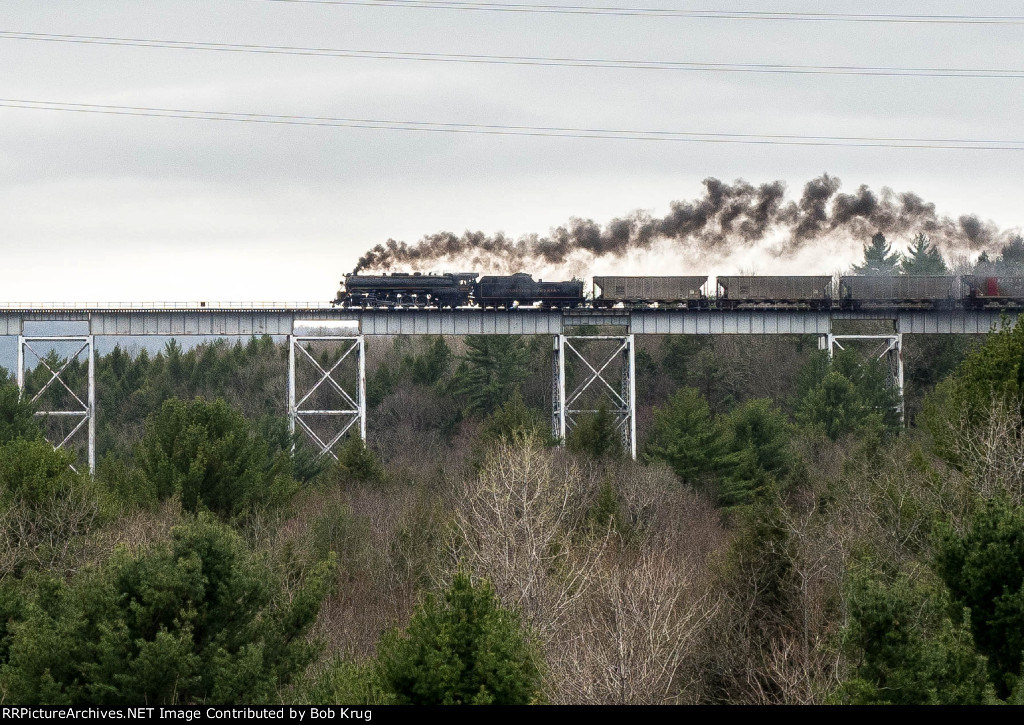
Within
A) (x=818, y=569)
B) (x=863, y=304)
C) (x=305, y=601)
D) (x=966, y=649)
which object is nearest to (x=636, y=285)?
(x=863, y=304)

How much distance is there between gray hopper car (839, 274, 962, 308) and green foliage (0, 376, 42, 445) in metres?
31.0

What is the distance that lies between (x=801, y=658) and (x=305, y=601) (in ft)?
29.3

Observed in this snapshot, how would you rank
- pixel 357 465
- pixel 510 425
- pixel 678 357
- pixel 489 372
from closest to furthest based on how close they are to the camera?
pixel 357 465 < pixel 510 425 < pixel 489 372 < pixel 678 357

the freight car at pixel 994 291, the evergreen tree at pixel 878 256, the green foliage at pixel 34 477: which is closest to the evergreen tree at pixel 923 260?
the evergreen tree at pixel 878 256

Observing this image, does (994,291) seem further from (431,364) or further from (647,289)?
(431,364)

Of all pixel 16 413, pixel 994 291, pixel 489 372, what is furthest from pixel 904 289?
pixel 16 413

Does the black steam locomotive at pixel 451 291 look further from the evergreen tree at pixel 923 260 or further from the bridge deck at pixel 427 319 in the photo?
the evergreen tree at pixel 923 260

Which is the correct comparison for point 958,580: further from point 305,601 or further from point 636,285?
point 636,285

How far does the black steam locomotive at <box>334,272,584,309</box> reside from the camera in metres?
47.3

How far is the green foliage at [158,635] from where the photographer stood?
16891 millimetres

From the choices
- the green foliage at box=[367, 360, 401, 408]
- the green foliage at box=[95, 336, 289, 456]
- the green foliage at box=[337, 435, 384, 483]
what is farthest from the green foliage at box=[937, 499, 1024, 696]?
the green foliage at box=[95, 336, 289, 456]

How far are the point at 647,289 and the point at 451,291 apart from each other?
784 cm

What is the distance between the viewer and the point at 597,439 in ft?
135

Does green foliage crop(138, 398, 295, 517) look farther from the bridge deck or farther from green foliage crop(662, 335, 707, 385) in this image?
green foliage crop(662, 335, 707, 385)
